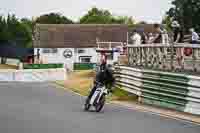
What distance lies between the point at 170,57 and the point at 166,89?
2.14 meters

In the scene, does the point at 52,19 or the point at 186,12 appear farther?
the point at 52,19

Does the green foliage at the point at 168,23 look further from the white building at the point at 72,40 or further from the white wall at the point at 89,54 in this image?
the white building at the point at 72,40

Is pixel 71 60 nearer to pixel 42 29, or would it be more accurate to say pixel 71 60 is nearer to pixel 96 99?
pixel 42 29

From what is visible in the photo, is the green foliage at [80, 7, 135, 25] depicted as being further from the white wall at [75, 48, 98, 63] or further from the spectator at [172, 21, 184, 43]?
the spectator at [172, 21, 184, 43]

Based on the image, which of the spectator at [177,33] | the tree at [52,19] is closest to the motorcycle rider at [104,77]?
the spectator at [177,33]

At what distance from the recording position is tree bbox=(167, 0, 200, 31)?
166 ft

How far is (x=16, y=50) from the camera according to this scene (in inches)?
2820

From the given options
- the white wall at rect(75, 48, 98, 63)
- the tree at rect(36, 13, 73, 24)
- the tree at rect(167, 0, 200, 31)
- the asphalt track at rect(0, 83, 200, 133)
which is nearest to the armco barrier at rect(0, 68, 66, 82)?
the tree at rect(167, 0, 200, 31)

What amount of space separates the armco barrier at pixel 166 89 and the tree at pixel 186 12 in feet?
99.6

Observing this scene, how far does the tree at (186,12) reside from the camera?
50469mm

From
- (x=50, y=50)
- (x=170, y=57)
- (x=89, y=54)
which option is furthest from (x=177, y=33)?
(x=50, y=50)

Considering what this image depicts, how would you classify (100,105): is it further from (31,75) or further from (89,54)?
(89,54)

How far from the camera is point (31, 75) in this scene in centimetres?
3791

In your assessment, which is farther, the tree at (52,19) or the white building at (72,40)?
the tree at (52,19)
